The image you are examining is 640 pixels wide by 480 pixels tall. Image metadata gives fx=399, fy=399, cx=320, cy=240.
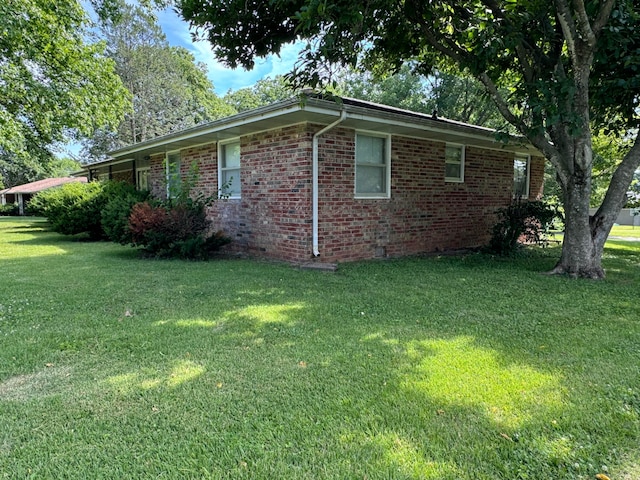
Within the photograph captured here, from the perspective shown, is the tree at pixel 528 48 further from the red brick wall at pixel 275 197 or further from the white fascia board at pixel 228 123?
the red brick wall at pixel 275 197

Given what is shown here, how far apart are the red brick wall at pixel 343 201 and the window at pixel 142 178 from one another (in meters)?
5.41

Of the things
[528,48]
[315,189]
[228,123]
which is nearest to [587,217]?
[528,48]

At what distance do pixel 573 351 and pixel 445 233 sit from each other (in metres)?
6.49

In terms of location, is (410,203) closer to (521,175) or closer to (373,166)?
(373,166)

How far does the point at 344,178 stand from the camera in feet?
25.2

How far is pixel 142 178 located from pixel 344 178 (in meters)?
11.0

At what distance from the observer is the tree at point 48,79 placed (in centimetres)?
1054

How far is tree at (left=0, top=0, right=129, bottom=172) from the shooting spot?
34.6 ft

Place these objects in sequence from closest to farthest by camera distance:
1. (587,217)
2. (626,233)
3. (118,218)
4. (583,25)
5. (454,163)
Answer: (583,25)
(587,217)
(118,218)
(454,163)
(626,233)

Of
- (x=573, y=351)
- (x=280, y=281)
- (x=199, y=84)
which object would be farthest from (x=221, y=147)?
(x=199, y=84)

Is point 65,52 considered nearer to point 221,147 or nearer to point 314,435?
point 221,147

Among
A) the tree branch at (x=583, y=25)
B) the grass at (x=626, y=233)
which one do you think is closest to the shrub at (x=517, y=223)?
the tree branch at (x=583, y=25)

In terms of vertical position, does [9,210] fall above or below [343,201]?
below

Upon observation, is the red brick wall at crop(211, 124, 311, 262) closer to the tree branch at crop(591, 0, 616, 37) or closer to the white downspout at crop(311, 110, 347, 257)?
the white downspout at crop(311, 110, 347, 257)
